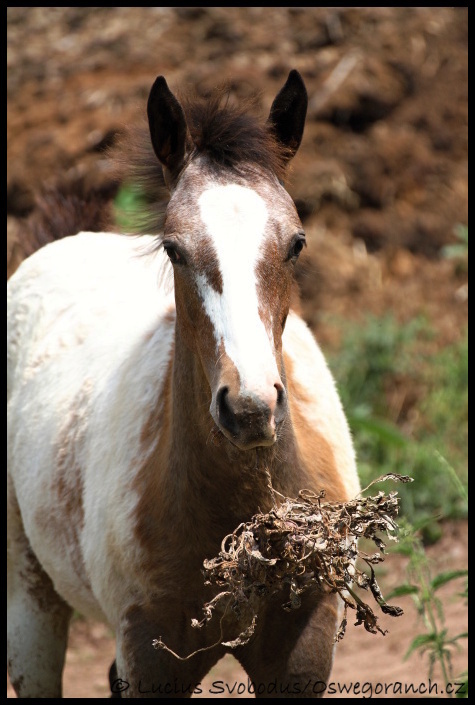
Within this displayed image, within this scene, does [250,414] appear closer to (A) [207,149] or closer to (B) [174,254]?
(B) [174,254]

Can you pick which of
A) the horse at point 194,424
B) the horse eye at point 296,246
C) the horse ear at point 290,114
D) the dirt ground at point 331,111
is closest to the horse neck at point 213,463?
the horse at point 194,424

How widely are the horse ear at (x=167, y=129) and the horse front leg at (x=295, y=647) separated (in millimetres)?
1442

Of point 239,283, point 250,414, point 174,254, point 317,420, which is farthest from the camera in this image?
point 317,420

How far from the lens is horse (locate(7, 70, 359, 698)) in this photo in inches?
93.9

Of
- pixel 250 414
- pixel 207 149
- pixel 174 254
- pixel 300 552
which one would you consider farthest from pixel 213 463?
pixel 207 149

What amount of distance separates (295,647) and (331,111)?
642cm

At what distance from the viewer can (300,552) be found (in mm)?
2361

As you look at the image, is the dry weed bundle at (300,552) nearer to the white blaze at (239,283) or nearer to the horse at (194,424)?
the horse at (194,424)

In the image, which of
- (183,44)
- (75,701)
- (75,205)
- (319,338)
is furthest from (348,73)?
(75,701)

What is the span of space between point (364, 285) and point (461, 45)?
2924 mm

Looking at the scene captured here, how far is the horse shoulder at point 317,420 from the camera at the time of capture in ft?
9.61

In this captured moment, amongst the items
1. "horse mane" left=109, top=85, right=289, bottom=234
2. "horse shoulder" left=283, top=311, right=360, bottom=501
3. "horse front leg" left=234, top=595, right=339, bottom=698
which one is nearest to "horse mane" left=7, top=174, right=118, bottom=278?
"horse mane" left=109, top=85, right=289, bottom=234

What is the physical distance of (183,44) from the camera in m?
8.76

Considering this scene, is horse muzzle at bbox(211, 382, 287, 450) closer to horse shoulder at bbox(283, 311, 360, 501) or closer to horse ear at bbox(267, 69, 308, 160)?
horse shoulder at bbox(283, 311, 360, 501)
